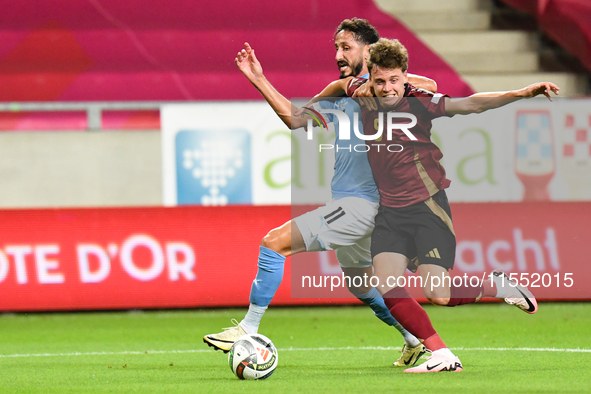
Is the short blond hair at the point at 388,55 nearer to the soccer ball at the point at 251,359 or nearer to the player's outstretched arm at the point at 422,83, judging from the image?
the player's outstretched arm at the point at 422,83

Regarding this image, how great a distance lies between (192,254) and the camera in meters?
8.21

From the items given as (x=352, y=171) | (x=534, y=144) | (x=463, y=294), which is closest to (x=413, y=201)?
(x=352, y=171)

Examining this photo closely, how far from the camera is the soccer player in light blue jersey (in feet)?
15.7

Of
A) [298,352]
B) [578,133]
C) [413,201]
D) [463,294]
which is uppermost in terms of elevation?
[578,133]

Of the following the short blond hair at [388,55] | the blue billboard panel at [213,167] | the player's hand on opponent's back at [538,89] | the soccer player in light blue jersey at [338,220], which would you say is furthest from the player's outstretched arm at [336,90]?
the blue billboard panel at [213,167]

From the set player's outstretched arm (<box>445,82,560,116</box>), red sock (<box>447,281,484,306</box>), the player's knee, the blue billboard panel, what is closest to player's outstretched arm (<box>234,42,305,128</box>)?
the player's knee

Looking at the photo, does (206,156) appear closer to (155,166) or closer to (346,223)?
(155,166)

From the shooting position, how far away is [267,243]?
15.8 feet

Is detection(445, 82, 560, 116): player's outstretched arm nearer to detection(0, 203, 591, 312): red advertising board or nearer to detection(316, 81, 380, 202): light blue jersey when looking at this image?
detection(316, 81, 380, 202): light blue jersey

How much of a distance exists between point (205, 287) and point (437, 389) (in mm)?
4301

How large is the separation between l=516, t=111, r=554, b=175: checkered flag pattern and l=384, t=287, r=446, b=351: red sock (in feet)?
17.4

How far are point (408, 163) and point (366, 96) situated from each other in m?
0.42

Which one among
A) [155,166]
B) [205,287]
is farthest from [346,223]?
[155,166]

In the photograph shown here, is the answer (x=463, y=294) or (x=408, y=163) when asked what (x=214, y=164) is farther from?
(x=463, y=294)
